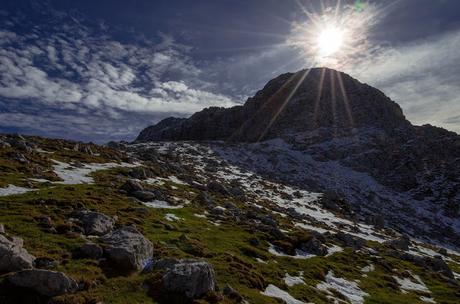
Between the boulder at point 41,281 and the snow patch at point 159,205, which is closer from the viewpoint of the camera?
the boulder at point 41,281

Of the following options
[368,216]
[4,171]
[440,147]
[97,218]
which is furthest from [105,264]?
[440,147]

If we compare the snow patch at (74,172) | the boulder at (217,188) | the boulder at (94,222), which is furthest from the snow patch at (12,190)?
the boulder at (217,188)

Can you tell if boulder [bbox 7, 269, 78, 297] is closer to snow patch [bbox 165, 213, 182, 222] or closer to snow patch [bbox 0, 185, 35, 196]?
snow patch [bbox 0, 185, 35, 196]

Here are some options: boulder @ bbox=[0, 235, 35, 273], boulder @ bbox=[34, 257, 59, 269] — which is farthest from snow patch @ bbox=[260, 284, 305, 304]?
boulder @ bbox=[0, 235, 35, 273]

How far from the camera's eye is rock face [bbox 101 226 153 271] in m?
21.2

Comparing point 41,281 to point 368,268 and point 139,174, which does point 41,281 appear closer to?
point 368,268

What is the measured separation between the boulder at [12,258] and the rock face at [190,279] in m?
7.01

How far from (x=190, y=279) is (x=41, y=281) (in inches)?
290

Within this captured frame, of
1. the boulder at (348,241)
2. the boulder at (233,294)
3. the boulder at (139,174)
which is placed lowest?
the boulder at (348,241)

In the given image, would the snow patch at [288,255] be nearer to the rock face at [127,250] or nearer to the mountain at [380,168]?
the rock face at [127,250]

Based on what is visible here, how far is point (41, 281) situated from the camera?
1598 centimetres

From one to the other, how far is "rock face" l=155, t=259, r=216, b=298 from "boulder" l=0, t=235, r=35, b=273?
7014 mm

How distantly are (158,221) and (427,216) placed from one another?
11614cm

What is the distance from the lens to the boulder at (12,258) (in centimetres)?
1705
